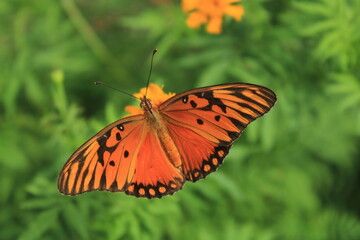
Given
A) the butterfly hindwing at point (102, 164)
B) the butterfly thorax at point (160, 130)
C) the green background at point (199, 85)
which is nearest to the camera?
the butterfly hindwing at point (102, 164)

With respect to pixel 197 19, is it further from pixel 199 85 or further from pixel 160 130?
pixel 160 130

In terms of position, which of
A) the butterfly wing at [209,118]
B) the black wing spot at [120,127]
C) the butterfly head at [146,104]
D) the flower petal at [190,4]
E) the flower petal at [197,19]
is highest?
the flower petal at [190,4]

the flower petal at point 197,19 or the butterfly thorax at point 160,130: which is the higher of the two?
the flower petal at point 197,19

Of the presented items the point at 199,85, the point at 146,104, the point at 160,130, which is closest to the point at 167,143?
the point at 160,130

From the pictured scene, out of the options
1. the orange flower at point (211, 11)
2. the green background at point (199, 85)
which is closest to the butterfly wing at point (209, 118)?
the green background at point (199, 85)

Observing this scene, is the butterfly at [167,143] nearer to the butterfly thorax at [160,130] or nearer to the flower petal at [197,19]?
the butterfly thorax at [160,130]

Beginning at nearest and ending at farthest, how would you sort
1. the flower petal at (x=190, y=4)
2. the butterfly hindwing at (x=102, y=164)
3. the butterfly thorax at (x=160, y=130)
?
the butterfly hindwing at (x=102, y=164), the butterfly thorax at (x=160, y=130), the flower petal at (x=190, y=4)

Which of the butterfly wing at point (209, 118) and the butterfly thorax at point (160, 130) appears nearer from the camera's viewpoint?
the butterfly wing at point (209, 118)

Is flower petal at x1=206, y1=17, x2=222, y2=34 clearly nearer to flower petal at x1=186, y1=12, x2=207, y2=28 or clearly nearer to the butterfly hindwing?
flower petal at x1=186, y1=12, x2=207, y2=28

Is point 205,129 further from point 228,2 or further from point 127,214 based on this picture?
point 228,2
